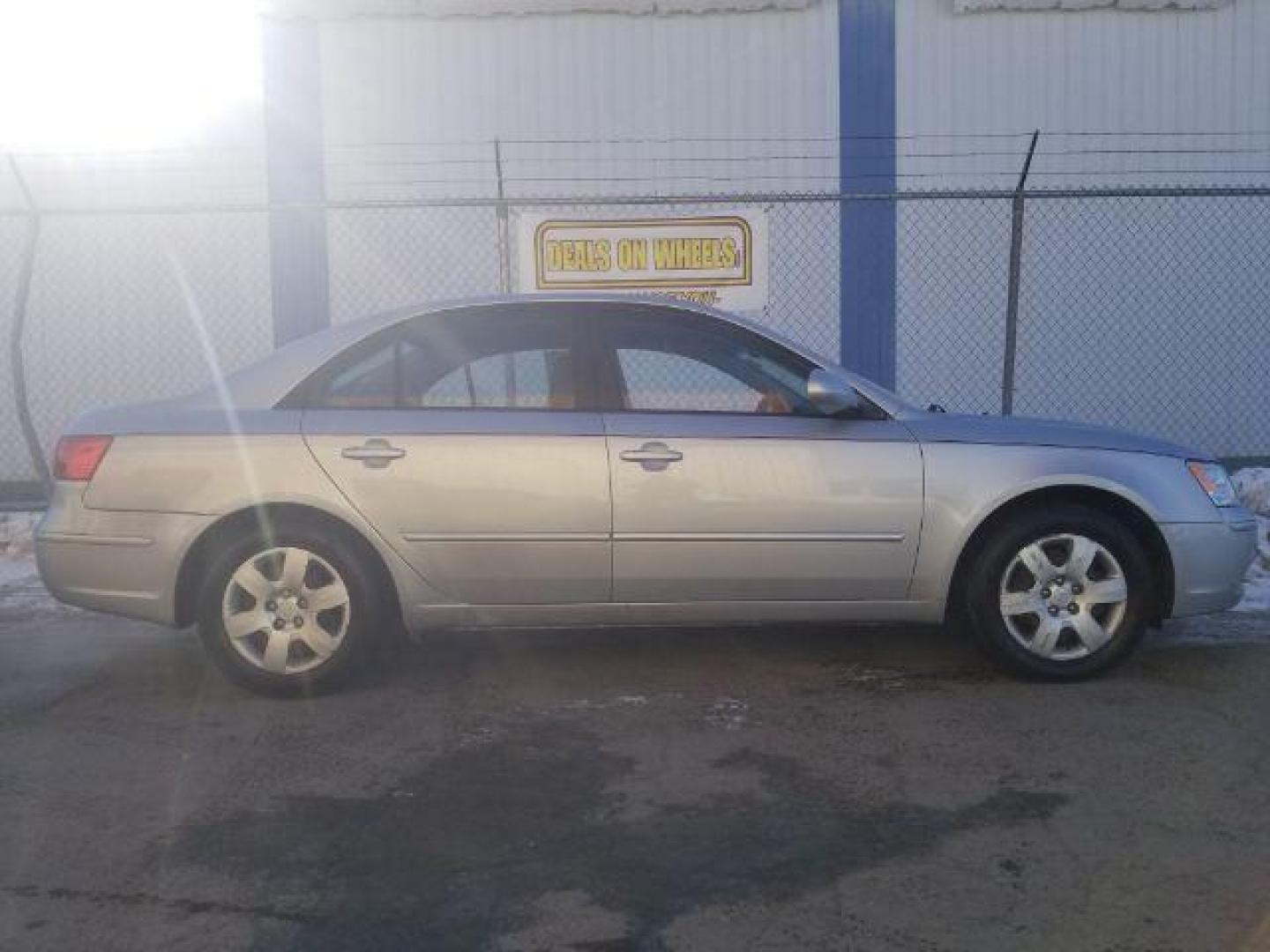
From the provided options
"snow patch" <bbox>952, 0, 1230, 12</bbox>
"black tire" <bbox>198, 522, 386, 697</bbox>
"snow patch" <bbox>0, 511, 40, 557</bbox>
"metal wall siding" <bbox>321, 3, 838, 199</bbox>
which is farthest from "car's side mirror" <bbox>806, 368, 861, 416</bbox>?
"snow patch" <bbox>952, 0, 1230, 12</bbox>

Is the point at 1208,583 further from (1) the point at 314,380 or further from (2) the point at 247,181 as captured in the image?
(2) the point at 247,181

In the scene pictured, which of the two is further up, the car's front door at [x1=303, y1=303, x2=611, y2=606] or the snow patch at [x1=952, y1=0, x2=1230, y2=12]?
the snow patch at [x1=952, y1=0, x2=1230, y2=12]

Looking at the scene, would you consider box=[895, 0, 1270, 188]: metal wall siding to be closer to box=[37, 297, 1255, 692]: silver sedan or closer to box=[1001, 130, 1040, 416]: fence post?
box=[1001, 130, 1040, 416]: fence post

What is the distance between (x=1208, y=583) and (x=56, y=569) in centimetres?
464

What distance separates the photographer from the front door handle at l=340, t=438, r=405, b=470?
497 centimetres

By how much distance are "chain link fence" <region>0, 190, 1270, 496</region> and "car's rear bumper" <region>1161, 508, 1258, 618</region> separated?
6.01 m

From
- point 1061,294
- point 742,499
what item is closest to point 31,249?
point 742,499

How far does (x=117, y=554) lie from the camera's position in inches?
197

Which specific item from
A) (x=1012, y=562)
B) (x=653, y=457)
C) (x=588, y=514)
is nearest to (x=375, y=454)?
(x=588, y=514)

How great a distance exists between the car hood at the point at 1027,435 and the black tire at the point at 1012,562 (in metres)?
0.28

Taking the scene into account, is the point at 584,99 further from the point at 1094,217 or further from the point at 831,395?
the point at 831,395

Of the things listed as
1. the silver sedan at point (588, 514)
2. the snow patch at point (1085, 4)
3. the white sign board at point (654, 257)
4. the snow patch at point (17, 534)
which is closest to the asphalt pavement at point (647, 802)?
the silver sedan at point (588, 514)

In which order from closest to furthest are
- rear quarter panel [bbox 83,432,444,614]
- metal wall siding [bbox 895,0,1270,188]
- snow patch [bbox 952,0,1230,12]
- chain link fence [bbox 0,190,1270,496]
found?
1. rear quarter panel [bbox 83,432,444,614]
2. snow patch [bbox 952,0,1230,12]
3. metal wall siding [bbox 895,0,1270,188]
4. chain link fence [bbox 0,190,1270,496]

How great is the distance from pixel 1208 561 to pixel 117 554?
436cm
